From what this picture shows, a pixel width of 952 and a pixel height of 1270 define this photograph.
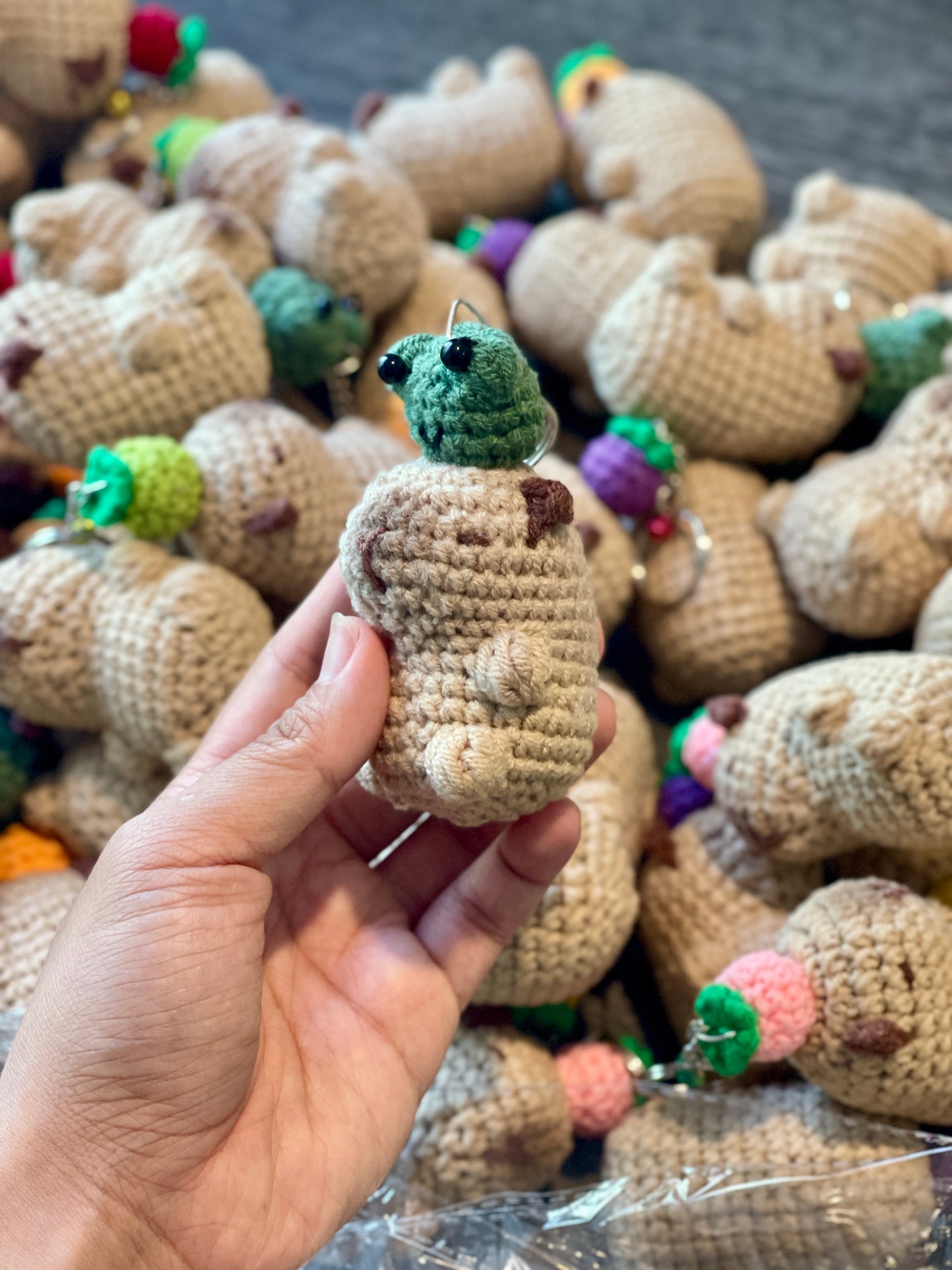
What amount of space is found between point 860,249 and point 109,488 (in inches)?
33.6

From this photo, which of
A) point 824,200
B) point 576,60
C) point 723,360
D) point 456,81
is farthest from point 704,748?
point 576,60

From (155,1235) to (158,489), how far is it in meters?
0.51

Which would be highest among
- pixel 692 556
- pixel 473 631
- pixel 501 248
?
pixel 501 248

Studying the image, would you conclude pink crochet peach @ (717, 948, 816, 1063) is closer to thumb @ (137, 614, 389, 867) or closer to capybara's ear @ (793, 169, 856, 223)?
thumb @ (137, 614, 389, 867)

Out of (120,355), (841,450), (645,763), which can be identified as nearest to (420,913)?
(645,763)

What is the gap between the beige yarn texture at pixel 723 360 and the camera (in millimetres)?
977

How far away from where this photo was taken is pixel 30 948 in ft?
2.57

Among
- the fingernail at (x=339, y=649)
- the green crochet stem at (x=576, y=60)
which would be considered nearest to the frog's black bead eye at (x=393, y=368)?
the fingernail at (x=339, y=649)

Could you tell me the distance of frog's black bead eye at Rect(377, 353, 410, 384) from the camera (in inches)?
22.4

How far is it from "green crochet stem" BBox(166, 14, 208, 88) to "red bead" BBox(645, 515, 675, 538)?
0.81 meters

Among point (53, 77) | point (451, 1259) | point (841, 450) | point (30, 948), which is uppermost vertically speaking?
point (53, 77)

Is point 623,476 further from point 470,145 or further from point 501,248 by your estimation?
point 470,145

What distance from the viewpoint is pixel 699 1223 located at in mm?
750

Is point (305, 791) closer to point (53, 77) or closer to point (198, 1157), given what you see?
point (198, 1157)
